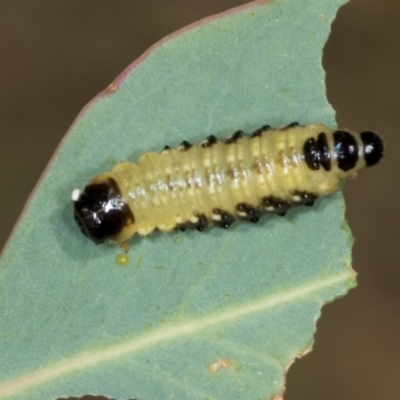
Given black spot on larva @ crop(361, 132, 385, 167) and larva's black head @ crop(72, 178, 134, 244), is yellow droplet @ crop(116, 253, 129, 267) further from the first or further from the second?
black spot on larva @ crop(361, 132, 385, 167)

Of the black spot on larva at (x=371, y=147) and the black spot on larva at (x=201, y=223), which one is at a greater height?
the black spot on larva at (x=371, y=147)

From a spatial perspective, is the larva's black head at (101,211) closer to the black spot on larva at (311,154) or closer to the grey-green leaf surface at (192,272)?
the grey-green leaf surface at (192,272)

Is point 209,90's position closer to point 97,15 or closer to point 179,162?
point 179,162

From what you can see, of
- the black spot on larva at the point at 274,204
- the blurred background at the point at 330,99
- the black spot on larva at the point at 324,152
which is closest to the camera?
the black spot on larva at the point at 324,152

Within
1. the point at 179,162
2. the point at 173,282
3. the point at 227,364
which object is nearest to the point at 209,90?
the point at 179,162

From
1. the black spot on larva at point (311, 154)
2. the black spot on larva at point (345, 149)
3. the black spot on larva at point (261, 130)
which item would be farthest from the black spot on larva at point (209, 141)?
the black spot on larva at point (345, 149)

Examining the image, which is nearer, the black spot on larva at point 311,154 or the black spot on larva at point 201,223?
the black spot on larva at point 311,154

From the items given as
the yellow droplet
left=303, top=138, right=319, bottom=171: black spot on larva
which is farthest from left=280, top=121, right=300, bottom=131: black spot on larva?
the yellow droplet
